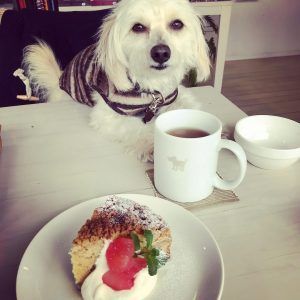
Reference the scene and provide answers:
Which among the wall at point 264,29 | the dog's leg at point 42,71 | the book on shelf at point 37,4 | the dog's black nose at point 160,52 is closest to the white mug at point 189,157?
the dog's black nose at point 160,52

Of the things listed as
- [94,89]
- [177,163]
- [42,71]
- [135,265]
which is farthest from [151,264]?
[42,71]

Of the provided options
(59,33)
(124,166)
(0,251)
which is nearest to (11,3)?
(59,33)

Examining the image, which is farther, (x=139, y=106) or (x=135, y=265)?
(x=139, y=106)

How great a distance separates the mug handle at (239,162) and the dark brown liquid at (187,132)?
59 millimetres

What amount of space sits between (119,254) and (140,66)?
70 centimetres

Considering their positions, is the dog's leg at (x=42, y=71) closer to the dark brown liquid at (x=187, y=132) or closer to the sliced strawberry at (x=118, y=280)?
the dark brown liquid at (x=187, y=132)

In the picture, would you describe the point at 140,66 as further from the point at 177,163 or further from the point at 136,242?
the point at 136,242

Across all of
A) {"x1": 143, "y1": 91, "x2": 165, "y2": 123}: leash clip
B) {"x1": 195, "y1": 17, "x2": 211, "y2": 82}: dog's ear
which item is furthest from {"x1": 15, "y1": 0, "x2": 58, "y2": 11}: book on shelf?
{"x1": 143, "y1": 91, "x2": 165, "y2": 123}: leash clip

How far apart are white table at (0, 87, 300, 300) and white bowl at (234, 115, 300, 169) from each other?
0.08 ft

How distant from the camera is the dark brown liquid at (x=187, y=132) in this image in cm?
68

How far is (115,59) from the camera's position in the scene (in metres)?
1.07

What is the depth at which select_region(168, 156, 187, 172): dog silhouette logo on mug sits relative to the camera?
62 cm

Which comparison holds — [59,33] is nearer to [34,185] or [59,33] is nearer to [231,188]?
[34,185]

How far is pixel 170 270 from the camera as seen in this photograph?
0.49 m
